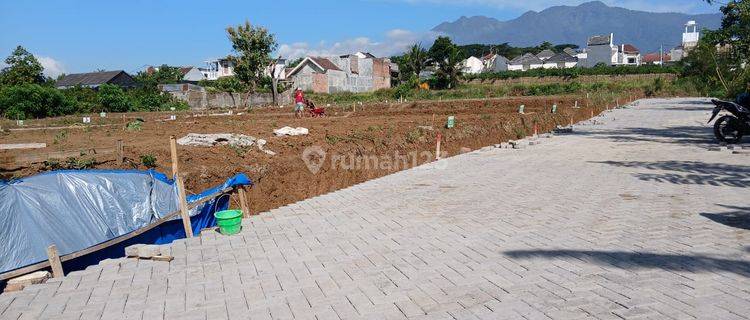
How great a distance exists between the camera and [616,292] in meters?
4.14

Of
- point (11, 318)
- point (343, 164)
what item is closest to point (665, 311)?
point (11, 318)

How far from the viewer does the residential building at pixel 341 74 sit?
171 ft

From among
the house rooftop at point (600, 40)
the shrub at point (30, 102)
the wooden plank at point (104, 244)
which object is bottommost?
the wooden plank at point (104, 244)

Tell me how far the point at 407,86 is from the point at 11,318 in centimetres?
4852

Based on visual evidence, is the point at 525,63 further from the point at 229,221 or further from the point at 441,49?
the point at 229,221

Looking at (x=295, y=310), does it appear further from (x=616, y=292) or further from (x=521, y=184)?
(x=521, y=184)

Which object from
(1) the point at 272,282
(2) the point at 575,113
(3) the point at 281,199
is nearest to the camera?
(1) the point at 272,282

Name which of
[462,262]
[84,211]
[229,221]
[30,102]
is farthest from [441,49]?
[462,262]

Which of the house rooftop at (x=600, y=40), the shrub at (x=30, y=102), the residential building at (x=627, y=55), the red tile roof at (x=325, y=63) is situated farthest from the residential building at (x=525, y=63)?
the shrub at (x=30, y=102)

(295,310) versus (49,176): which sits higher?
(49,176)

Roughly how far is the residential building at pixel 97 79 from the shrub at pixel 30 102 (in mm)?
23506

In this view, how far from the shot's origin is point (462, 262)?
515cm

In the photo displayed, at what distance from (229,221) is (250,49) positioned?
115 feet

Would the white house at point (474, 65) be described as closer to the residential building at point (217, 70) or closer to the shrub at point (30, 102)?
the residential building at point (217, 70)
